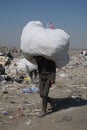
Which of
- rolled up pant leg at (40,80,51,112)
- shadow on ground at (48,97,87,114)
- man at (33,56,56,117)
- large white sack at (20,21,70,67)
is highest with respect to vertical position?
large white sack at (20,21,70,67)

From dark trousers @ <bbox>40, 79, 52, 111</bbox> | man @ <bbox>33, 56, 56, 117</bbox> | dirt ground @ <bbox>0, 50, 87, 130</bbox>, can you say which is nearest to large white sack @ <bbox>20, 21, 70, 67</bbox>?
man @ <bbox>33, 56, 56, 117</bbox>

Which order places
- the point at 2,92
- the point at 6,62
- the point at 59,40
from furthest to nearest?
the point at 6,62 → the point at 2,92 → the point at 59,40

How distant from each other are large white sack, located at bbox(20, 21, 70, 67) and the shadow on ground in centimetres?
119

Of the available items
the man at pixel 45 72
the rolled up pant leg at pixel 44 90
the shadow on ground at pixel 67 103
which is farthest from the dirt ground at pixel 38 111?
the man at pixel 45 72

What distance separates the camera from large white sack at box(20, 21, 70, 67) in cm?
737

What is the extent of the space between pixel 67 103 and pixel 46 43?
7.26 ft

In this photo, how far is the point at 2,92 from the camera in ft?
36.1

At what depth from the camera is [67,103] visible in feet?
29.5

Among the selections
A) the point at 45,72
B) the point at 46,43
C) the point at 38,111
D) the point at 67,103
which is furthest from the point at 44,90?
the point at 67,103

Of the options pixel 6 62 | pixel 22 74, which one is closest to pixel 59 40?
pixel 22 74

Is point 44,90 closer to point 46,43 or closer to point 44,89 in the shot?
point 44,89

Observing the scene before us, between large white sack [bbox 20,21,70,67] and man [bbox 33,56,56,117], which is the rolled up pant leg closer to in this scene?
man [bbox 33,56,56,117]

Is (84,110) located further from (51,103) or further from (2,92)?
(2,92)

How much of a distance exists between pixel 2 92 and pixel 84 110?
4.00 meters
